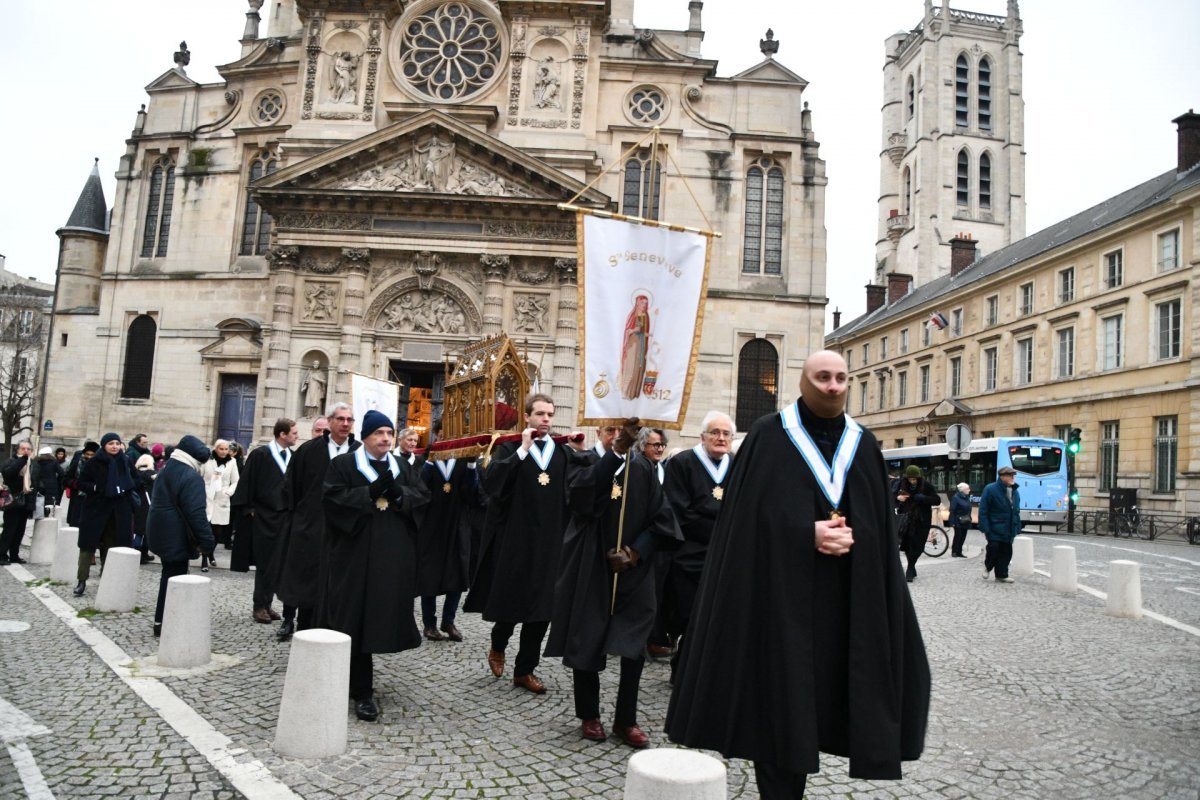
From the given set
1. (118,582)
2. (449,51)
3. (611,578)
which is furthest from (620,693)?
(449,51)

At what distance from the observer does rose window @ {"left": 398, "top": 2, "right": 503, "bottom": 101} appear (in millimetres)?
28531

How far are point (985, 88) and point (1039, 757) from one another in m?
80.3

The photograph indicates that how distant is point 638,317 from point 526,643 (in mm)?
2605

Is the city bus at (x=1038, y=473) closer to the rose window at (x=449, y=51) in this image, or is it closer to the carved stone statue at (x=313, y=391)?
the rose window at (x=449, y=51)

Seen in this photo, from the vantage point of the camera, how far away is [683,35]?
101 feet

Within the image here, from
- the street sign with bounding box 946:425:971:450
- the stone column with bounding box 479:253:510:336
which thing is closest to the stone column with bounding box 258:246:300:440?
the stone column with bounding box 479:253:510:336

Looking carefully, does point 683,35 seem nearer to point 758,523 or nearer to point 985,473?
point 985,473

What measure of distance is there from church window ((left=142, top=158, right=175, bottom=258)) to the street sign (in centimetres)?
2559

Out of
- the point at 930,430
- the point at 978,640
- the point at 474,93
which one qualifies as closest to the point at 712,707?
the point at 978,640

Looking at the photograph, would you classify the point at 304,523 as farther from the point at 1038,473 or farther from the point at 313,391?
the point at 1038,473

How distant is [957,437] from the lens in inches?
728

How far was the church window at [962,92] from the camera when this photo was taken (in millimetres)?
73312

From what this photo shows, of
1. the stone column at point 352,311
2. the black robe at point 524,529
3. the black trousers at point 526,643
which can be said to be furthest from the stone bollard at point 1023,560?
the stone column at point 352,311

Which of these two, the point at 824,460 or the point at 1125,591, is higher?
the point at 824,460
